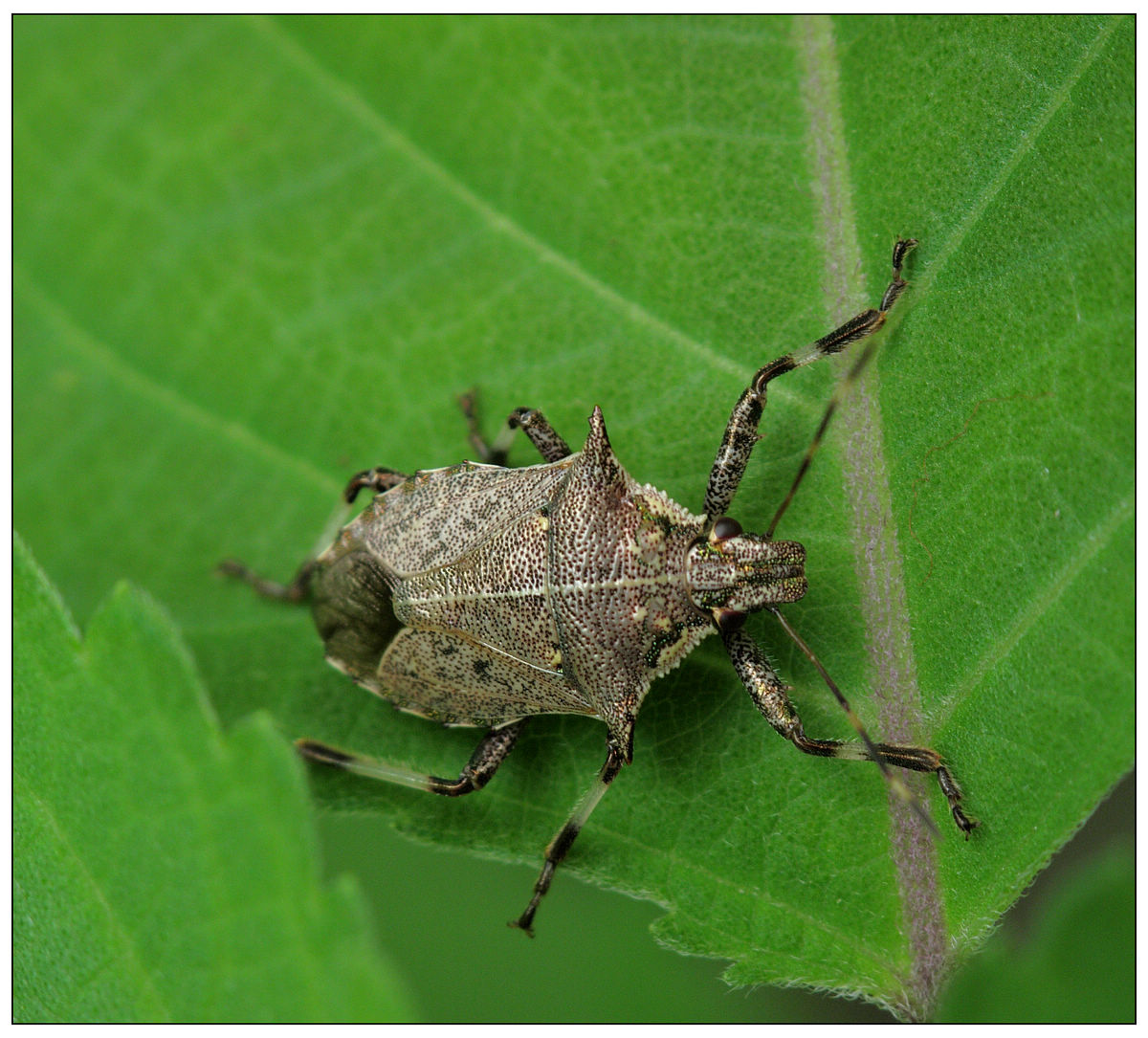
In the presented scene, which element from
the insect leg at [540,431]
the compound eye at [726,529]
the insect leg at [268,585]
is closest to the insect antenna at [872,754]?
the compound eye at [726,529]

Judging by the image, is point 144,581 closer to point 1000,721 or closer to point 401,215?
point 401,215

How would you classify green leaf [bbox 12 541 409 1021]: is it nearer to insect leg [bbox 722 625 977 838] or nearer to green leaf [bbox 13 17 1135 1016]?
green leaf [bbox 13 17 1135 1016]

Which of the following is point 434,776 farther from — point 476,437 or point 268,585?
point 476,437

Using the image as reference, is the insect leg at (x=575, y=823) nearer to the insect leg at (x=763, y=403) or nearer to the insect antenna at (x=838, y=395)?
the insect leg at (x=763, y=403)

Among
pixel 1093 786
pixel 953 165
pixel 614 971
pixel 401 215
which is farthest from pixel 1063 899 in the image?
pixel 401 215

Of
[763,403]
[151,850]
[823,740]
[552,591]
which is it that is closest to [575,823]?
[552,591]
